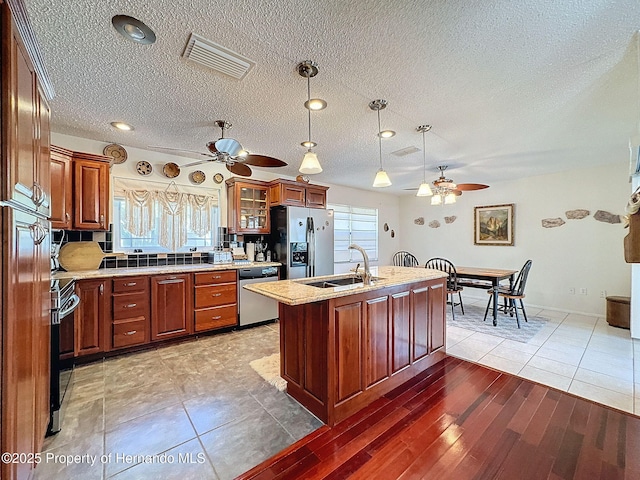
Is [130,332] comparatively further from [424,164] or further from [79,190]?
[424,164]

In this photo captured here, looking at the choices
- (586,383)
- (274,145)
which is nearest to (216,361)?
(274,145)

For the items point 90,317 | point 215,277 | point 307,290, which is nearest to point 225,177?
point 215,277

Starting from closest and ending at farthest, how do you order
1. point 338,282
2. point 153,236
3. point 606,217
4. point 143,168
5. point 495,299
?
point 338,282 < point 143,168 < point 153,236 < point 495,299 < point 606,217

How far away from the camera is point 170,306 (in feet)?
10.8

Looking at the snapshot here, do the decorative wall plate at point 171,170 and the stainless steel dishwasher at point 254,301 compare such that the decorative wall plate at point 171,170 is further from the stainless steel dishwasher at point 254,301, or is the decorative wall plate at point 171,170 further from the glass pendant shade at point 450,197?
the glass pendant shade at point 450,197

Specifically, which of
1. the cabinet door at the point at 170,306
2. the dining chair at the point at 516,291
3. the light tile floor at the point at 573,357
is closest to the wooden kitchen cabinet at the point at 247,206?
the cabinet door at the point at 170,306

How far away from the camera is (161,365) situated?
2785mm

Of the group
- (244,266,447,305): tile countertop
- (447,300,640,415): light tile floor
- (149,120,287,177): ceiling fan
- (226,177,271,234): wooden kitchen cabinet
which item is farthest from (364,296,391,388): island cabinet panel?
(226,177,271,234): wooden kitchen cabinet

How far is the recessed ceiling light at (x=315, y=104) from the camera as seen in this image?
7.71 ft

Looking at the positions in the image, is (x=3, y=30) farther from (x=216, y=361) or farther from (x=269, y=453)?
(x=216, y=361)

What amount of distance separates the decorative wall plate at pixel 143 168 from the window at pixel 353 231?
332 centimetres

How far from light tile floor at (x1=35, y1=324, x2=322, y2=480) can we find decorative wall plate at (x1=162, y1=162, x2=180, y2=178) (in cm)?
240

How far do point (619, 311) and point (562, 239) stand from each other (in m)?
1.40

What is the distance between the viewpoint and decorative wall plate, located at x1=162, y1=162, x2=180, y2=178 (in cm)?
382
